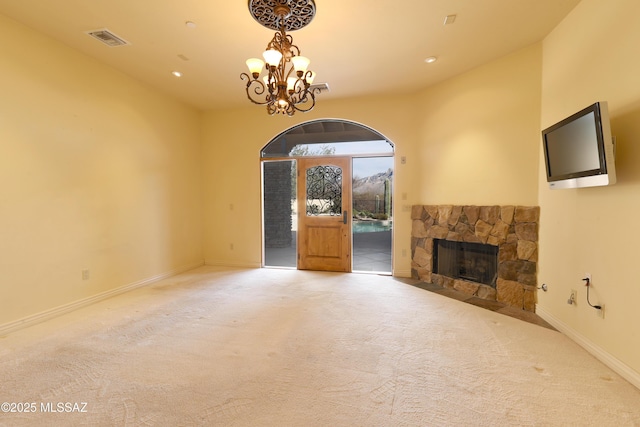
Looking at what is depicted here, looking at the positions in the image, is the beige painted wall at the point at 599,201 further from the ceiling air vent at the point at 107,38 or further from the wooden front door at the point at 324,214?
the ceiling air vent at the point at 107,38

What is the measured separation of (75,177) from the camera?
3193 millimetres

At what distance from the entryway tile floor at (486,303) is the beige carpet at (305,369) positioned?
178mm

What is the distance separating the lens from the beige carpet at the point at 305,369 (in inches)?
64.5

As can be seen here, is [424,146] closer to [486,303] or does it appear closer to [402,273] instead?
[402,273]

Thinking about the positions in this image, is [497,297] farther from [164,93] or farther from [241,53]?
[164,93]

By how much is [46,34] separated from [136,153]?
4.87 ft

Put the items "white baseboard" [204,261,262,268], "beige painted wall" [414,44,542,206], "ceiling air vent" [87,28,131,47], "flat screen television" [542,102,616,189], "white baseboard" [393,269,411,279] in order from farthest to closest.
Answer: "white baseboard" [204,261,262,268], "white baseboard" [393,269,411,279], "beige painted wall" [414,44,542,206], "ceiling air vent" [87,28,131,47], "flat screen television" [542,102,616,189]

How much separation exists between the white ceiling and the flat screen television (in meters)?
1.16

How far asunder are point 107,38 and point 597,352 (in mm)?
5298

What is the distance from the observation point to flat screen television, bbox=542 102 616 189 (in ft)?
6.31

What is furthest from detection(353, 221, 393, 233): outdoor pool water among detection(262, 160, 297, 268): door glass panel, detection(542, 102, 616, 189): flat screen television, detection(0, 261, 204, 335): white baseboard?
detection(0, 261, 204, 335): white baseboard

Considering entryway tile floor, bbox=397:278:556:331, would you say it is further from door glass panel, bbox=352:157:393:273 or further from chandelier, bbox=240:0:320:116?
chandelier, bbox=240:0:320:116

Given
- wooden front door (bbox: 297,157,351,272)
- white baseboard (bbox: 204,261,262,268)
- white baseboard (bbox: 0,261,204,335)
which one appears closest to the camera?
white baseboard (bbox: 0,261,204,335)

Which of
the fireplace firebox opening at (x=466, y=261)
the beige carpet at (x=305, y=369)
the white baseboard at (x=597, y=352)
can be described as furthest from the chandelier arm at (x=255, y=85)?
the white baseboard at (x=597, y=352)
